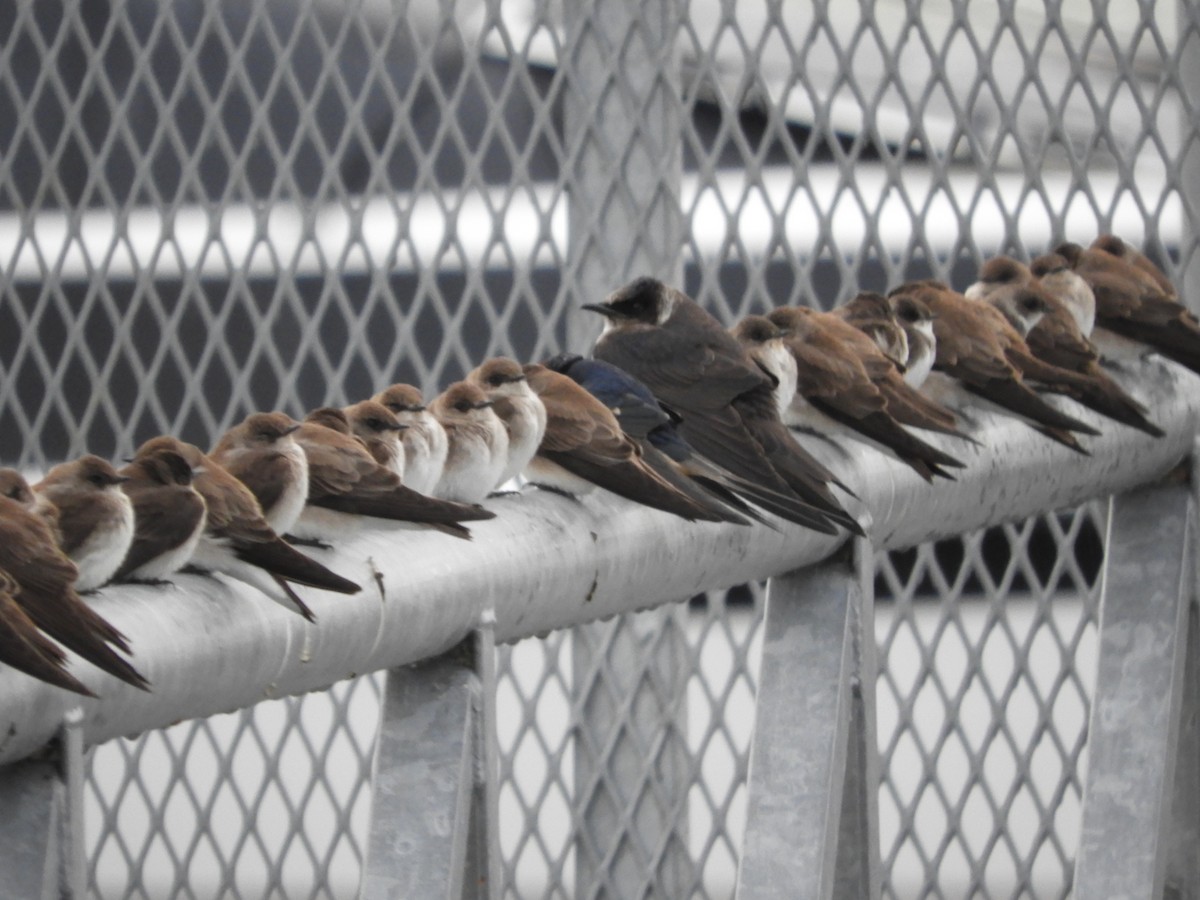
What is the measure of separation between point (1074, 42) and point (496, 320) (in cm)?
134

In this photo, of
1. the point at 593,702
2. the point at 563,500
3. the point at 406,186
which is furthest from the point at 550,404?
the point at 406,186

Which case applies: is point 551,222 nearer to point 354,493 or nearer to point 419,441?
point 419,441

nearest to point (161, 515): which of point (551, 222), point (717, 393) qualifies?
point (717, 393)

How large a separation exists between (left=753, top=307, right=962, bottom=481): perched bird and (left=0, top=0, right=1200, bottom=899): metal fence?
5.18 feet

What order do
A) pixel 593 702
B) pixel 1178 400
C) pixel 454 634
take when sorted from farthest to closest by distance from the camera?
pixel 593 702 < pixel 1178 400 < pixel 454 634

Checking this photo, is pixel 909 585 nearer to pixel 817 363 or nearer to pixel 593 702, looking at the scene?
pixel 593 702

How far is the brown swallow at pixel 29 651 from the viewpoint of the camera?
3.28 feet

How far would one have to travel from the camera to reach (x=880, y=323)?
2.39 metres

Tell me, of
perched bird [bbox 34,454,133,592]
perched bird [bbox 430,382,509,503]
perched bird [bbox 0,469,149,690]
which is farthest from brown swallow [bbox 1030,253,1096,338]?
perched bird [bbox 0,469,149,690]

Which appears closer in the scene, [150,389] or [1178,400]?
[1178,400]

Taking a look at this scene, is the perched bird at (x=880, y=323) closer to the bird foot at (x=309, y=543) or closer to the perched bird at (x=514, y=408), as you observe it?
the perched bird at (x=514, y=408)

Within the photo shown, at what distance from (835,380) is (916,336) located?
28 centimetres

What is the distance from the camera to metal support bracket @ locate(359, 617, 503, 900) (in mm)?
1293

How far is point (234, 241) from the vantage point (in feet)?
14.1
